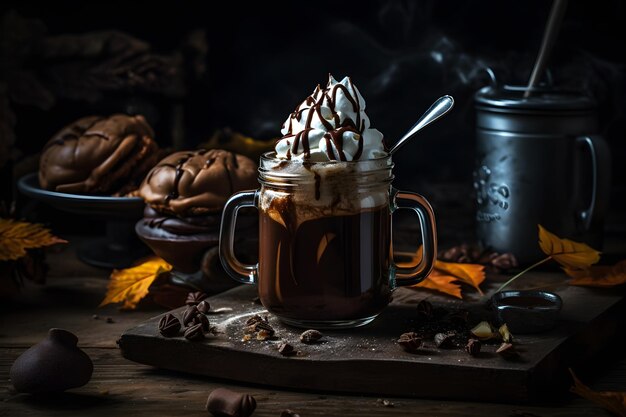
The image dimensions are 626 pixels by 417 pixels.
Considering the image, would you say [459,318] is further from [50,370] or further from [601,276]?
[50,370]

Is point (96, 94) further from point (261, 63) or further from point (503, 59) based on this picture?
point (503, 59)

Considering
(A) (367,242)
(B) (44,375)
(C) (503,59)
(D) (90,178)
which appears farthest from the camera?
(C) (503,59)

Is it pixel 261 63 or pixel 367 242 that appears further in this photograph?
pixel 261 63

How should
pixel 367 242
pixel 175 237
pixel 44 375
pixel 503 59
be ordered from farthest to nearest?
pixel 503 59 < pixel 175 237 < pixel 367 242 < pixel 44 375

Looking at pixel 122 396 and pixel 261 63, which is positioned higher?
pixel 261 63

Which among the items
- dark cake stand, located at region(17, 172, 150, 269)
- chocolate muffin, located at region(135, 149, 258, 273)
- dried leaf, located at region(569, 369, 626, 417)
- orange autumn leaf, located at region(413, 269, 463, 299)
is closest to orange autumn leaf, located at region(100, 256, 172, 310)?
chocolate muffin, located at region(135, 149, 258, 273)

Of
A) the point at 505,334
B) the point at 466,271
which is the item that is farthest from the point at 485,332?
the point at 466,271

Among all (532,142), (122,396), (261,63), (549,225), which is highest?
(261,63)

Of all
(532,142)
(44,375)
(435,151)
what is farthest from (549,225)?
(44,375)

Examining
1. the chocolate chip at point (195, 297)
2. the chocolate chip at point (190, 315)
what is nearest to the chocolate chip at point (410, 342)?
the chocolate chip at point (190, 315)
